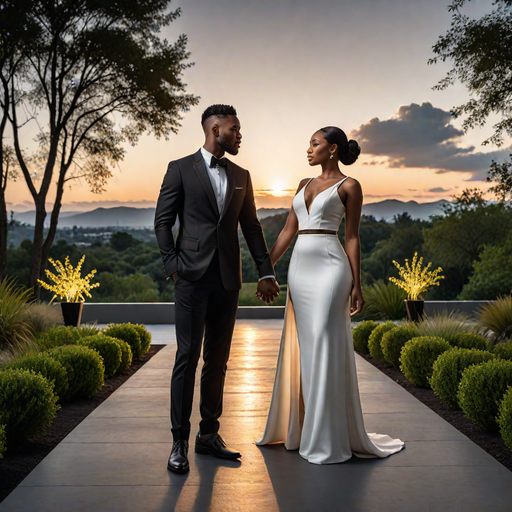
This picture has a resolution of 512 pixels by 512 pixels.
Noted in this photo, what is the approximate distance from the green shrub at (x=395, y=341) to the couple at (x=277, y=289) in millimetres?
2846

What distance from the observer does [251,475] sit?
2.82 m

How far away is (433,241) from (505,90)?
778 centimetres

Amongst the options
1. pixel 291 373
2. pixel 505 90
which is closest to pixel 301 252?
pixel 291 373

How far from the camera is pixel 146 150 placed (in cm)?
1702

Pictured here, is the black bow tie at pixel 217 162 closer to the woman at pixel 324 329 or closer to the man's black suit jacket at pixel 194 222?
the man's black suit jacket at pixel 194 222

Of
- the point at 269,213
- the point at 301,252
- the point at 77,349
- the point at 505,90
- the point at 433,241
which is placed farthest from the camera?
the point at 433,241

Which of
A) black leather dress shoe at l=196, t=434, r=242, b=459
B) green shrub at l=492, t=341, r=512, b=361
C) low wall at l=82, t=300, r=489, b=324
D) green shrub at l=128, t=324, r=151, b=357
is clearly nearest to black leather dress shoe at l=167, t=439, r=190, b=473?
black leather dress shoe at l=196, t=434, r=242, b=459

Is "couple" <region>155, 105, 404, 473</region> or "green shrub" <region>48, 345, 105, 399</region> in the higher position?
"couple" <region>155, 105, 404, 473</region>

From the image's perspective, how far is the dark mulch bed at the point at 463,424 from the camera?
3236 millimetres

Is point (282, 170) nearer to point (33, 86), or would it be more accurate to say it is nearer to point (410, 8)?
point (410, 8)

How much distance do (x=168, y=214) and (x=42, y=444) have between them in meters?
1.75

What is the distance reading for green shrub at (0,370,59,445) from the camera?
3.18m

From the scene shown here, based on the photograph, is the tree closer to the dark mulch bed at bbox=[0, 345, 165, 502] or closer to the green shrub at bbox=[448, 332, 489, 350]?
the dark mulch bed at bbox=[0, 345, 165, 502]

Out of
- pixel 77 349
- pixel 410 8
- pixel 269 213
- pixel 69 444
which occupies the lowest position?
pixel 69 444
